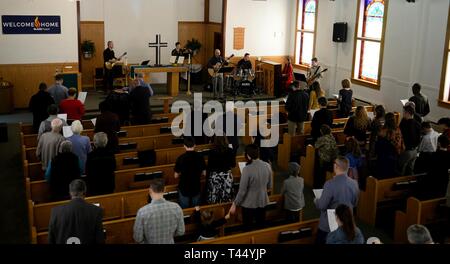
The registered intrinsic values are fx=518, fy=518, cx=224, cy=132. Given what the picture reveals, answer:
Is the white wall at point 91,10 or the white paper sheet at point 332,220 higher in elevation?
the white wall at point 91,10

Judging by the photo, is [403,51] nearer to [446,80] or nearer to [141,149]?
[446,80]

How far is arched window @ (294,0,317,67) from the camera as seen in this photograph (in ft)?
56.3

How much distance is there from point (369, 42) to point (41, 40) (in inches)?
354

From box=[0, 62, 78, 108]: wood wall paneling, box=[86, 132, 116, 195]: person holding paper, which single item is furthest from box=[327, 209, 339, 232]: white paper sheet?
box=[0, 62, 78, 108]: wood wall paneling

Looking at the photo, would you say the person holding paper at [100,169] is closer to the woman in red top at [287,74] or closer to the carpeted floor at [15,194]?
the carpeted floor at [15,194]

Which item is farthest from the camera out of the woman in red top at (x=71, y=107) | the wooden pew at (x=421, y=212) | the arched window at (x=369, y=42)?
the arched window at (x=369, y=42)

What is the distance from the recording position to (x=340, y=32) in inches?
603

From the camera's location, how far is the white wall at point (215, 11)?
56.6 ft

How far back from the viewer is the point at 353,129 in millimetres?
8734

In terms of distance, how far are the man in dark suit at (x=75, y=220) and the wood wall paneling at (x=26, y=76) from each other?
396 inches

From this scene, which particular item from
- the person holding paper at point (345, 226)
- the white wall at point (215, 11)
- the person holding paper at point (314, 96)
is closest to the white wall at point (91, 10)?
the white wall at point (215, 11)
